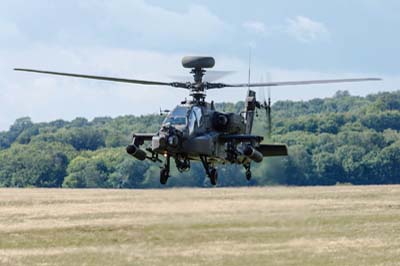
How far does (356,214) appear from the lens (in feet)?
237

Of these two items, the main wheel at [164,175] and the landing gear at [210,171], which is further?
the landing gear at [210,171]

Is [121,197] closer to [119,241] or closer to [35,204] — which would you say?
[35,204]

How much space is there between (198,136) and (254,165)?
53.9 ft

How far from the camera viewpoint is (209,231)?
60438 mm

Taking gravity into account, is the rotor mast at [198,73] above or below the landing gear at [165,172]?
above

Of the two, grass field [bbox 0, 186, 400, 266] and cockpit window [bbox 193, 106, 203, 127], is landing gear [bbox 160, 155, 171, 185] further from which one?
grass field [bbox 0, 186, 400, 266]

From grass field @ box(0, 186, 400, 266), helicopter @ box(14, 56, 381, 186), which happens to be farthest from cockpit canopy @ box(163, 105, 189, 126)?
grass field @ box(0, 186, 400, 266)

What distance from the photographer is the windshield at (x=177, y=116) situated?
1682 inches

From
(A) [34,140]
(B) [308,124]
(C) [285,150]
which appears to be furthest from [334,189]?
(A) [34,140]

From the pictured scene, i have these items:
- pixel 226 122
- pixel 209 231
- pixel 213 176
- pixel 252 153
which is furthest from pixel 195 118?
pixel 209 231

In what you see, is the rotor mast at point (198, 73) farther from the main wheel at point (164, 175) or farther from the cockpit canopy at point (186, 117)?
the main wheel at point (164, 175)

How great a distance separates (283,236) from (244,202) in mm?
19632

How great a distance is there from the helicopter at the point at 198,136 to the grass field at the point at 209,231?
342 inches

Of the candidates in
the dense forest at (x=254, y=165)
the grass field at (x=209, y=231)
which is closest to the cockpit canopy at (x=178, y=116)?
the grass field at (x=209, y=231)
